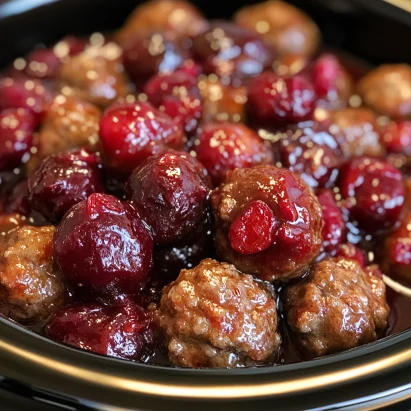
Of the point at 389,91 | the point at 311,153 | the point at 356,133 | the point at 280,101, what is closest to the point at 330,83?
the point at 389,91

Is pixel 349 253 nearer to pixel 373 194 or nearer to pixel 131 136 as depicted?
pixel 373 194

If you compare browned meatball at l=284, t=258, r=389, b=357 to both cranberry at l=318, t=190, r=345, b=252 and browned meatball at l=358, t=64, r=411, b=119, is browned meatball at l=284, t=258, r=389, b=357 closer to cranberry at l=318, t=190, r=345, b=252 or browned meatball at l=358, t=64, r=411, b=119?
cranberry at l=318, t=190, r=345, b=252

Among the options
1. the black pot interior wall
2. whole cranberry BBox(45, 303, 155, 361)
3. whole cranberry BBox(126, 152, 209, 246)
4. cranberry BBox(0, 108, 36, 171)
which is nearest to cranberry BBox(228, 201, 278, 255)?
whole cranberry BBox(126, 152, 209, 246)

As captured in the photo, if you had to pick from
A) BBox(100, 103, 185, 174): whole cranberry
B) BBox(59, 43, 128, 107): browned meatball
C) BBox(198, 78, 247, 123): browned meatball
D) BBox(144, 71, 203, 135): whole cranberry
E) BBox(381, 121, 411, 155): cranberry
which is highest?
BBox(100, 103, 185, 174): whole cranberry

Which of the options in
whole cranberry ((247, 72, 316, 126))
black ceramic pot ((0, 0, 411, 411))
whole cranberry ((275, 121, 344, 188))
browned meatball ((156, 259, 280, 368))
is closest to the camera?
black ceramic pot ((0, 0, 411, 411))

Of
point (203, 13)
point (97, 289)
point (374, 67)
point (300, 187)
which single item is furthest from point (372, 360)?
point (203, 13)

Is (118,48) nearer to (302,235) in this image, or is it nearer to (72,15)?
(72,15)
